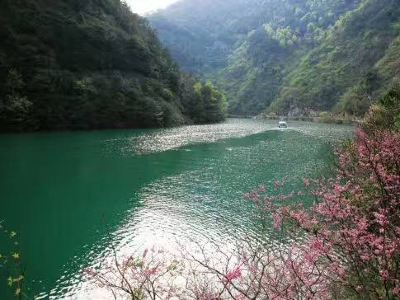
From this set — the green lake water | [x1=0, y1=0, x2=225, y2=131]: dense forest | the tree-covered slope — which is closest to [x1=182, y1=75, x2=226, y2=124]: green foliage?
[x1=0, y1=0, x2=225, y2=131]: dense forest

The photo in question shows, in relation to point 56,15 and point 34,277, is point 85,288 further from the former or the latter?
point 56,15

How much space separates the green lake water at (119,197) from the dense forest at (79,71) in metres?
29.3

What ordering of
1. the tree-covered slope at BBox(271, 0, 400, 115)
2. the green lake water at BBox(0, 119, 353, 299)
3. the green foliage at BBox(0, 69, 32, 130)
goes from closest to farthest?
1. the green lake water at BBox(0, 119, 353, 299)
2. the green foliage at BBox(0, 69, 32, 130)
3. the tree-covered slope at BBox(271, 0, 400, 115)

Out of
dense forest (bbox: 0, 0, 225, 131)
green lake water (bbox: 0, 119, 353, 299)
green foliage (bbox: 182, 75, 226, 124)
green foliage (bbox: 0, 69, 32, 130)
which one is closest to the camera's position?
green lake water (bbox: 0, 119, 353, 299)

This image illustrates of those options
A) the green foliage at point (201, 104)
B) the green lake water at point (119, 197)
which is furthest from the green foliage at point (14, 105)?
the green foliage at point (201, 104)

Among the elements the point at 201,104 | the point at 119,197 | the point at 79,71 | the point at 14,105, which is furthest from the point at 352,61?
the point at 119,197

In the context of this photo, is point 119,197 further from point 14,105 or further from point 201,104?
point 201,104

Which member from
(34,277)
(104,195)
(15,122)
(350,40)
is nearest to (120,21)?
(15,122)

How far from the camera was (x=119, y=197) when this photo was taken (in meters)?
30.4

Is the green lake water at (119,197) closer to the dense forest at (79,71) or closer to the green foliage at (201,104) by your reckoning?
the dense forest at (79,71)

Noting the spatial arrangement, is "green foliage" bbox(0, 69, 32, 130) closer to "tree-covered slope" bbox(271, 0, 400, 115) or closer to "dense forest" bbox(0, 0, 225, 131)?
"dense forest" bbox(0, 0, 225, 131)

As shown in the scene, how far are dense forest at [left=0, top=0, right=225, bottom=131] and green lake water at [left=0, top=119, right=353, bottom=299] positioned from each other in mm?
29256

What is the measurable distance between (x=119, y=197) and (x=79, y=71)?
74.7 metres

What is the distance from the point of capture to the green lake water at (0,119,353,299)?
19.5 m
